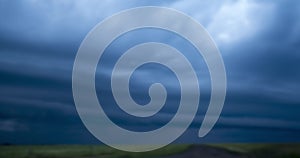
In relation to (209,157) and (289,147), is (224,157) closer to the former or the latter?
(209,157)

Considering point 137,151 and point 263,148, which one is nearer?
point 137,151

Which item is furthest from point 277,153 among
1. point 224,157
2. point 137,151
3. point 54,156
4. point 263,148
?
point 54,156

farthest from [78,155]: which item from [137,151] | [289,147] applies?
[289,147]

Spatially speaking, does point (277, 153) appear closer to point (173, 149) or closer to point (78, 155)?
point (173, 149)

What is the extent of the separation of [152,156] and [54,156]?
11.5 m

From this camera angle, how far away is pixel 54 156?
4869cm

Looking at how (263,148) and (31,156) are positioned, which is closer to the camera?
(31,156)

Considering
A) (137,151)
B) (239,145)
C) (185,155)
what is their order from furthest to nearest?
(239,145)
(137,151)
(185,155)

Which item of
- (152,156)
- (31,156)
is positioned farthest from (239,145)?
(31,156)

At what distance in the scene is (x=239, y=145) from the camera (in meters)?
55.0

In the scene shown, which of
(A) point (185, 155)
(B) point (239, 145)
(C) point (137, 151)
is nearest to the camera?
(A) point (185, 155)

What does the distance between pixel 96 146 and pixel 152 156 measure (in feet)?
22.5

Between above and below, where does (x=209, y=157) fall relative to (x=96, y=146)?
below

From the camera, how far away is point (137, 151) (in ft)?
167
